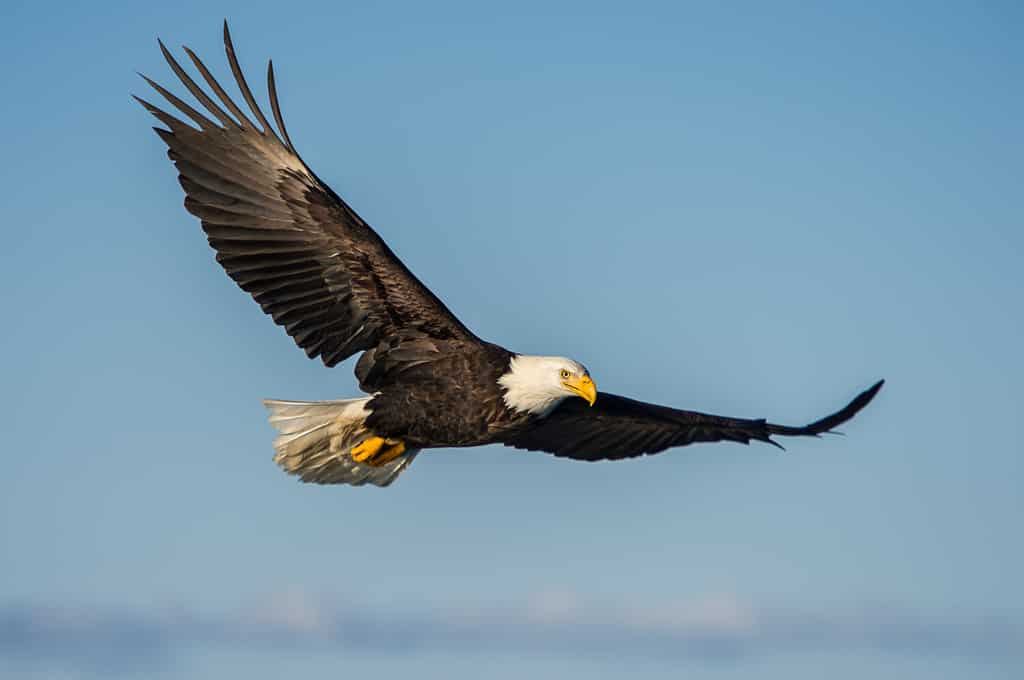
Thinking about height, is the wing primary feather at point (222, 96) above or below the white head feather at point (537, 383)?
above

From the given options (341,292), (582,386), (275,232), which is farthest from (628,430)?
(275,232)

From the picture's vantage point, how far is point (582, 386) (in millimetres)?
9836

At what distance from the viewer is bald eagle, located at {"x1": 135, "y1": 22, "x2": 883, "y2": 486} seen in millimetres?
9859

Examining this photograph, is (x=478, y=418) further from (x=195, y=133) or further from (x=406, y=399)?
(x=195, y=133)

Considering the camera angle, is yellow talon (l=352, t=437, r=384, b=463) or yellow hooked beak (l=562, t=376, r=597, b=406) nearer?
yellow hooked beak (l=562, t=376, r=597, b=406)

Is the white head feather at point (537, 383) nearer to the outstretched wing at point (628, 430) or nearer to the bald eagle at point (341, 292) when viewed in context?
the bald eagle at point (341, 292)

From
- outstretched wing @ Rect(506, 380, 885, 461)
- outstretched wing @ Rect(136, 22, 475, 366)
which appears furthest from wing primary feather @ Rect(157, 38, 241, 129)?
outstretched wing @ Rect(506, 380, 885, 461)

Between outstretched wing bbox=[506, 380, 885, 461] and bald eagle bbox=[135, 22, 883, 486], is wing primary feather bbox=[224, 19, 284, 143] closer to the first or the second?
bald eagle bbox=[135, 22, 883, 486]

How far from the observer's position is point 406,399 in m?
10.0

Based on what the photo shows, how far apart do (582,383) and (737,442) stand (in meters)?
1.97

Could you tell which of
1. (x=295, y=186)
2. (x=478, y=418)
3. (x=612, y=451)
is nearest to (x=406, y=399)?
(x=478, y=418)

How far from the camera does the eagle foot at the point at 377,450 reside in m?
10.4

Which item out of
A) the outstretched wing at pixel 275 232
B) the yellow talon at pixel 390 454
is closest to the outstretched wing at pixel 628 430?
the yellow talon at pixel 390 454

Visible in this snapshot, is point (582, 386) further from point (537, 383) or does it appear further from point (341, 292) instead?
point (341, 292)
